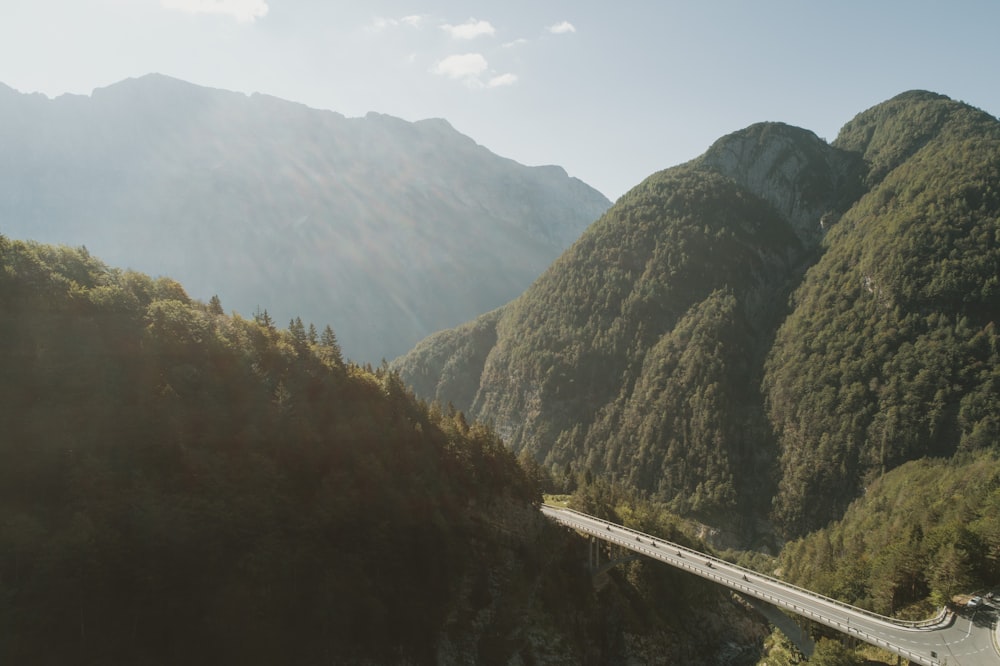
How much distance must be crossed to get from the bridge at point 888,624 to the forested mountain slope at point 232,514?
Result: 2001cm

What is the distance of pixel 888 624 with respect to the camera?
46281 millimetres

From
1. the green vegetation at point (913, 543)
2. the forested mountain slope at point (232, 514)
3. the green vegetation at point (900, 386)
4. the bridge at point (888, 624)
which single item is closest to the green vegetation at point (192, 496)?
the forested mountain slope at point (232, 514)

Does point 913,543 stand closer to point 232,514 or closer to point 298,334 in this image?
point 232,514

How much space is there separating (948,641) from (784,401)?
169 metres

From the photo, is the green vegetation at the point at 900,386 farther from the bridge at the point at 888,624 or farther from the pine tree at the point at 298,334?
the pine tree at the point at 298,334

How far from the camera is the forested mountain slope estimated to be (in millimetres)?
39188

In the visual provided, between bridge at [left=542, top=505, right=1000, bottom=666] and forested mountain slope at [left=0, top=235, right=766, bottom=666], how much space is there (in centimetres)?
2001

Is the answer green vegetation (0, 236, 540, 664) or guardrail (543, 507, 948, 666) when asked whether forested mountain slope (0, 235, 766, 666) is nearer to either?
green vegetation (0, 236, 540, 664)

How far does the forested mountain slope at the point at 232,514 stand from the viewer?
3919 cm

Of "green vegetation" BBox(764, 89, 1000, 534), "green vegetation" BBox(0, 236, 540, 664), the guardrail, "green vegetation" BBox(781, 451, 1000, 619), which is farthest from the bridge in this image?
"green vegetation" BBox(764, 89, 1000, 534)

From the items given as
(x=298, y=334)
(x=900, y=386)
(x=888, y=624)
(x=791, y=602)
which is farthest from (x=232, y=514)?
(x=900, y=386)

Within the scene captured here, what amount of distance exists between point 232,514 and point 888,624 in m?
59.0

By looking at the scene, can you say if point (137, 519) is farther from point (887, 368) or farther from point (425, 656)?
point (887, 368)

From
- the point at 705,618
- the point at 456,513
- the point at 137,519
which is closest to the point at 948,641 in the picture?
the point at 705,618
